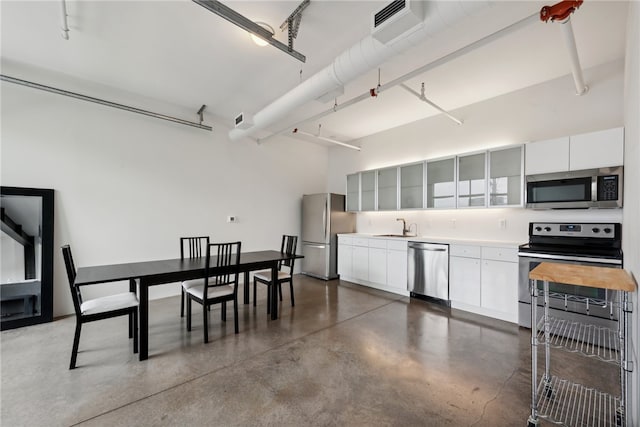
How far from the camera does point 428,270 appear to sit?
13.5ft

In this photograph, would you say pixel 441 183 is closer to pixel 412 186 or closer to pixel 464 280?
pixel 412 186

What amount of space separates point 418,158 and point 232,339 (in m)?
4.26

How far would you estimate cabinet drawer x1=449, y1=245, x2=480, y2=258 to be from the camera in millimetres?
3584

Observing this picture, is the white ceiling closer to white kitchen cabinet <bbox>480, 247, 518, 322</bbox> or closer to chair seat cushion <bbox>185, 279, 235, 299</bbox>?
white kitchen cabinet <bbox>480, 247, 518, 322</bbox>

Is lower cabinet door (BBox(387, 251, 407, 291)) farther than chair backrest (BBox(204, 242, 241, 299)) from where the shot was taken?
Yes

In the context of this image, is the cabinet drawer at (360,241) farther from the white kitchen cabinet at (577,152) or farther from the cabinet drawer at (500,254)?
the white kitchen cabinet at (577,152)

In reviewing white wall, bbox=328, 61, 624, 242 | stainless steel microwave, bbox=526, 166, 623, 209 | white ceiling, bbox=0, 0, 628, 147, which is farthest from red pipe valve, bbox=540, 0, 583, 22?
white wall, bbox=328, 61, 624, 242

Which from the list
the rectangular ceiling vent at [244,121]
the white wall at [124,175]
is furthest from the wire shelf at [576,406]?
the white wall at [124,175]

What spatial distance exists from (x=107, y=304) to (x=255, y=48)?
116 inches

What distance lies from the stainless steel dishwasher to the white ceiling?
232cm

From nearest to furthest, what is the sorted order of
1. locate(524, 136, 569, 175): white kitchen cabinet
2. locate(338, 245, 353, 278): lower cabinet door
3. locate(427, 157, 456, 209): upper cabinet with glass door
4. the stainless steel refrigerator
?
1. locate(524, 136, 569, 175): white kitchen cabinet
2. locate(427, 157, 456, 209): upper cabinet with glass door
3. locate(338, 245, 353, 278): lower cabinet door
4. the stainless steel refrigerator

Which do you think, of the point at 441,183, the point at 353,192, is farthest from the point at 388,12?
the point at 353,192

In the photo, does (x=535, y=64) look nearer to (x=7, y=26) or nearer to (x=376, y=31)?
(x=376, y=31)

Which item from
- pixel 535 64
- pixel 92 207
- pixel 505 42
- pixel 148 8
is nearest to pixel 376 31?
pixel 505 42
